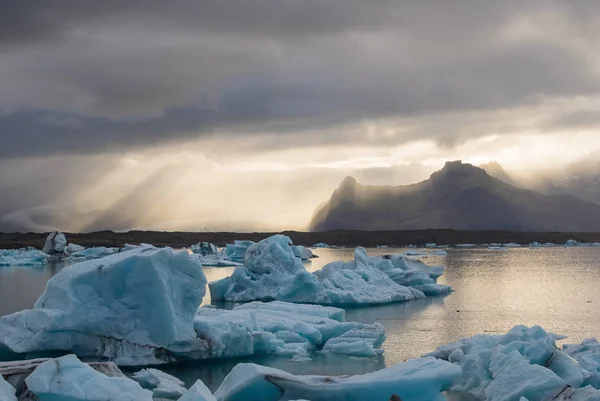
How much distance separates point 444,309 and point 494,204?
225 ft

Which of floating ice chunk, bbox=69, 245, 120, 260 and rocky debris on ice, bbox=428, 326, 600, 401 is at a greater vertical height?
rocky debris on ice, bbox=428, 326, 600, 401

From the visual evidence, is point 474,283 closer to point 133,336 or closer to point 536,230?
point 133,336

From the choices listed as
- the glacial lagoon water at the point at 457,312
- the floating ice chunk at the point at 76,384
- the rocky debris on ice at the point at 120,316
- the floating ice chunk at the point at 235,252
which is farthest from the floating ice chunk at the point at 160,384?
the floating ice chunk at the point at 235,252

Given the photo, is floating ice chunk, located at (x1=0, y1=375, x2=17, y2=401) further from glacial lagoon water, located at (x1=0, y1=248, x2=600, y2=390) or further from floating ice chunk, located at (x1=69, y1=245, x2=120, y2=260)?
floating ice chunk, located at (x1=69, y1=245, x2=120, y2=260)

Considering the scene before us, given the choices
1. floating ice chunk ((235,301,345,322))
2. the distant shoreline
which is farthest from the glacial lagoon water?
the distant shoreline

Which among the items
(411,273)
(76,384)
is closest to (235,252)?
(411,273)

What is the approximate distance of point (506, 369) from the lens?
845cm

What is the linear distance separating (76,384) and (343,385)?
2656mm

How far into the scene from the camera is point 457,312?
697 inches

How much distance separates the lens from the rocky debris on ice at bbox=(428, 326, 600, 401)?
7.63 meters

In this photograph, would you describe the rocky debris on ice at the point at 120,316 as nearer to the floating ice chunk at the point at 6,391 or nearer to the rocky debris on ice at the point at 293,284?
the floating ice chunk at the point at 6,391

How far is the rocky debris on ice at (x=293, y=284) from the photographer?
60.9ft

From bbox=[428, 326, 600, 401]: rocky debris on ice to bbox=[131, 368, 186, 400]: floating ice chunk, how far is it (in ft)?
11.6

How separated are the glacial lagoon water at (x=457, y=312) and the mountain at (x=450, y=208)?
53.8 meters
